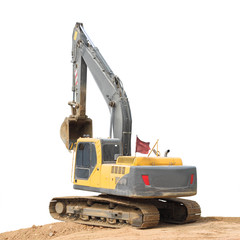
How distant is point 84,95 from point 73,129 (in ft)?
3.88

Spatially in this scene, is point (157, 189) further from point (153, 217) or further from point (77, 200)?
point (77, 200)

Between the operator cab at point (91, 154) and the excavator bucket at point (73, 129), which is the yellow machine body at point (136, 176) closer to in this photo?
the operator cab at point (91, 154)

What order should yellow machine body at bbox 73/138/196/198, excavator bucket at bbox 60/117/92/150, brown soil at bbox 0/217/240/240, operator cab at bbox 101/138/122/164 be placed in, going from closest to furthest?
brown soil at bbox 0/217/240/240
yellow machine body at bbox 73/138/196/198
operator cab at bbox 101/138/122/164
excavator bucket at bbox 60/117/92/150

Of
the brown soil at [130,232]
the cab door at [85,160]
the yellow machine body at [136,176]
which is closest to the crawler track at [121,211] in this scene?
the brown soil at [130,232]

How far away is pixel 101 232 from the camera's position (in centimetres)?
1343

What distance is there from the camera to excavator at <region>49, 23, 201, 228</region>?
13609mm

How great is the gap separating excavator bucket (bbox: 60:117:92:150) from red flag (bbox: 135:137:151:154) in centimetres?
260

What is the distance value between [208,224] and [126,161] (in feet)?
9.49

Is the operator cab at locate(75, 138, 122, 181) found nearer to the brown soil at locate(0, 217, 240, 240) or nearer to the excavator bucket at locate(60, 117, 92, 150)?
the excavator bucket at locate(60, 117, 92, 150)

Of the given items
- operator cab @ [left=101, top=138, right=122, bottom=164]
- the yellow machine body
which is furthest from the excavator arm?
the yellow machine body

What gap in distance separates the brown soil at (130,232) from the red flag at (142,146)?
7.02ft

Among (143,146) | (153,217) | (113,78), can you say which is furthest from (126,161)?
(113,78)

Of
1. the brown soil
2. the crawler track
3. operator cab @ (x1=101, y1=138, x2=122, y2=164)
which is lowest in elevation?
the brown soil

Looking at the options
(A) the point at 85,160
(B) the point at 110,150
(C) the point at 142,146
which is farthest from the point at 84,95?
(C) the point at 142,146
